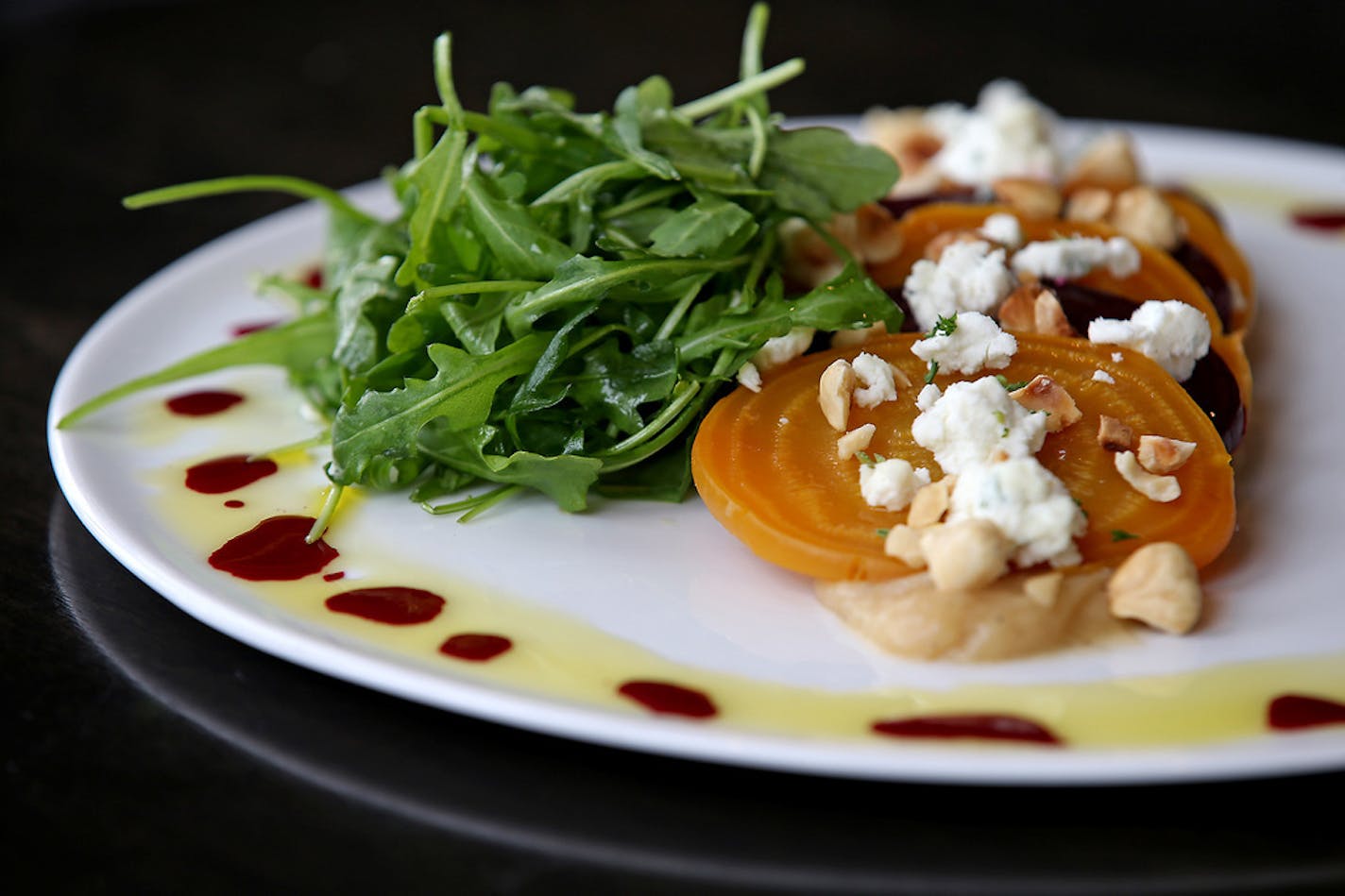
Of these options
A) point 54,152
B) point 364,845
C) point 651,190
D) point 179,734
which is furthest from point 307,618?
point 54,152

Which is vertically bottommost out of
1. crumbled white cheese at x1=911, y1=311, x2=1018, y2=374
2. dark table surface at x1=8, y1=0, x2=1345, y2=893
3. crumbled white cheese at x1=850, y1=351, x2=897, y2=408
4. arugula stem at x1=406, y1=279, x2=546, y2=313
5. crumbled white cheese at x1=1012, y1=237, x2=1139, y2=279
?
dark table surface at x1=8, y1=0, x2=1345, y2=893

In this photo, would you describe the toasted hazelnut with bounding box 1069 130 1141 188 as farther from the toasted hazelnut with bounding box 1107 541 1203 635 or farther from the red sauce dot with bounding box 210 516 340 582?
the red sauce dot with bounding box 210 516 340 582

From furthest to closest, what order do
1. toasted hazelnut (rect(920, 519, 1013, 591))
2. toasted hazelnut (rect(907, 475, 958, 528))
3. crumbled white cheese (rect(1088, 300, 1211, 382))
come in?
1. crumbled white cheese (rect(1088, 300, 1211, 382))
2. toasted hazelnut (rect(907, 475, 958, 528))
3. toasted hazelnut (rect(920, 519, 1013, 591))

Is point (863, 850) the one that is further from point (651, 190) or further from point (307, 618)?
point (651, 190)

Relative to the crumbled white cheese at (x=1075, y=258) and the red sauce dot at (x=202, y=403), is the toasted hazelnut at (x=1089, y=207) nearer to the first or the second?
the crumbled white cheese at (x=1075, y=258)

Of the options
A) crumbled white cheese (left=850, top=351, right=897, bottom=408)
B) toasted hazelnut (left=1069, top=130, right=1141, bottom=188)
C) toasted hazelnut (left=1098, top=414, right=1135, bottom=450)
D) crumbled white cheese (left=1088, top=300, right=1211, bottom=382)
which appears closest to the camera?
toasted hazelnut (left=1098, top=414, right=1135, bottom=450)

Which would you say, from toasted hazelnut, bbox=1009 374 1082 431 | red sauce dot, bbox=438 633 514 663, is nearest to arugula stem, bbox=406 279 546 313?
red sauce dot, bbox=438 633 514 663
